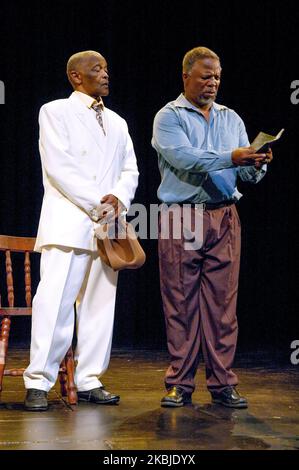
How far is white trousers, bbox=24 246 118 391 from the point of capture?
2.87 m

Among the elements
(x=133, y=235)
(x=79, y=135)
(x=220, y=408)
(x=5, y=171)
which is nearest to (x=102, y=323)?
(x=133, y=235)

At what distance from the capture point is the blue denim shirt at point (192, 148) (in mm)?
2902

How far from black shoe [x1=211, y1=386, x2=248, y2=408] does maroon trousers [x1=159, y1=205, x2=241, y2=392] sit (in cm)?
3

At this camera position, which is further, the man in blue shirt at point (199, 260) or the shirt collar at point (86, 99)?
the shirt collar at point (86, 99)

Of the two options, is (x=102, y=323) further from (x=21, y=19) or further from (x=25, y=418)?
(x=21, y=19)

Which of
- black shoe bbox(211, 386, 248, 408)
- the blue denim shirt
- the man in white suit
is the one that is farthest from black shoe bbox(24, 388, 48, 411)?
the blue denim shirt

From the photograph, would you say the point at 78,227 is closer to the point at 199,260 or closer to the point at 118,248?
the point at 118,248

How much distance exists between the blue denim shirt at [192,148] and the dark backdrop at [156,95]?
2.63 meters

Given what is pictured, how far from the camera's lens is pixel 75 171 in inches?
115

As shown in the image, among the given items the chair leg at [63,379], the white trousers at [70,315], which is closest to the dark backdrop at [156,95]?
the chair leg at [63,379]

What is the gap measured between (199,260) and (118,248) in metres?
0.32

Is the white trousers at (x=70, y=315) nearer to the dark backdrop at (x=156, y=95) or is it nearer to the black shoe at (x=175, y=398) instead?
the black shoe at (x=175, y=398)

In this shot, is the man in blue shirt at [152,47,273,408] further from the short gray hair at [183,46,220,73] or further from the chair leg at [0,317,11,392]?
the chair leg at [0,317,11,392]

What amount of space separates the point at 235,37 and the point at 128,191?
2.93m
